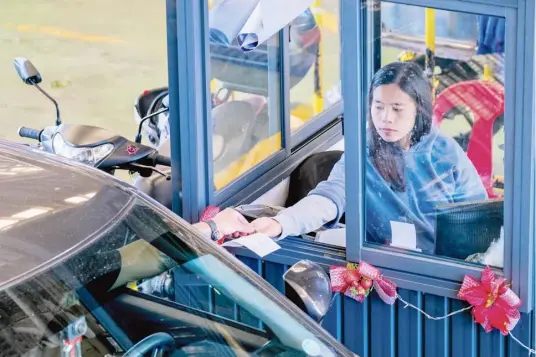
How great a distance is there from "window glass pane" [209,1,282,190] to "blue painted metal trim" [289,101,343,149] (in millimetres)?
177

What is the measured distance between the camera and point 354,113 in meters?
3.55

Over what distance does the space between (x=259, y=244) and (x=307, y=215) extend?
325mm

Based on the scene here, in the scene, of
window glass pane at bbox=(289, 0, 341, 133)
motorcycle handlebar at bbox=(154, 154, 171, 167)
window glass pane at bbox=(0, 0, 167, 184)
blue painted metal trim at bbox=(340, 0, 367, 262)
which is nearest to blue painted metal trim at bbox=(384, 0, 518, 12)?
blue painted metal trim at bbox=(340, 0, 367, 262)

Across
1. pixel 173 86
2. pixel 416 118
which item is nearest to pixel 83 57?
pixel 173 86

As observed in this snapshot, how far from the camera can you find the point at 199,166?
393cm

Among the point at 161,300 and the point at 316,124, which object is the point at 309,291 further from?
the point at 316,124

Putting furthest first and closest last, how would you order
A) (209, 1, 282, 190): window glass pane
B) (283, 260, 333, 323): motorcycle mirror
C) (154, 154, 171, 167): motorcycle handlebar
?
(154, 154, 171, 167): motorcycle handlebar
(209, 1, 282, 190): window glass pane
(283, 260, 333, 323): motorcycle mirror

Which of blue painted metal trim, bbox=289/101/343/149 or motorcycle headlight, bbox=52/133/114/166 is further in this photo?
blue painted metal trim, bbox=289/101/343/149

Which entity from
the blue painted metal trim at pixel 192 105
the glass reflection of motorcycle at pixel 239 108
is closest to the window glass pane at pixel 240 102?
the glass reflection of motorcycle at pixel 239 108

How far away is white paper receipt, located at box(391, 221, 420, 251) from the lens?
362 centimetres

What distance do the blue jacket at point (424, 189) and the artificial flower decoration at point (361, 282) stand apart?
0.12 meters

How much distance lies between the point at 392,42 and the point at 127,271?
1.33 metres

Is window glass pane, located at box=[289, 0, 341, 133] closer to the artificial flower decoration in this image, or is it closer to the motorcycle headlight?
the motorcycle headlight

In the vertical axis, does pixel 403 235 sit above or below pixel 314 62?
below
